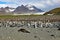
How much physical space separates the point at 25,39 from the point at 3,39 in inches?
53.0

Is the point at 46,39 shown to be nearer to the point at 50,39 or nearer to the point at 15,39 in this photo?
the point at 50,39

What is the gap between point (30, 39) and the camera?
13.6m

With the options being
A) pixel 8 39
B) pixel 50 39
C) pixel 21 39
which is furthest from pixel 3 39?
pixel 50 39

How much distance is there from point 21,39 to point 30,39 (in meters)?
0.56

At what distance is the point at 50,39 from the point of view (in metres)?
14.0

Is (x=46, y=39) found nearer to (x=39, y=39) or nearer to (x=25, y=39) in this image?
(x=39, y=39)

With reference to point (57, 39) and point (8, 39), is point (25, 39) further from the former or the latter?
point (57, 39)

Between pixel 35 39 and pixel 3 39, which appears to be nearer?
pixel 3 39

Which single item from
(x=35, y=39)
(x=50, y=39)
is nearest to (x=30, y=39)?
(x=35, y=39)

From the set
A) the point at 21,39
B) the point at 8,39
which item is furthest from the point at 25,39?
the point at 8,39

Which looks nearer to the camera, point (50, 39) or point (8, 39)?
point (8, 39)

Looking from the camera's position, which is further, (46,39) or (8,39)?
(46,39)

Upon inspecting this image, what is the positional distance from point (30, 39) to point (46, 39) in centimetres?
105

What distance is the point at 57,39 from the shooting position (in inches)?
551
